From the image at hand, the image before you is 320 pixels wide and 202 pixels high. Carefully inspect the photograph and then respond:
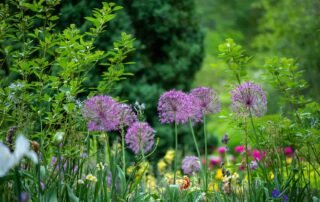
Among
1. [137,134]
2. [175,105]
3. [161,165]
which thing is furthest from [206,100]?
[161,165]

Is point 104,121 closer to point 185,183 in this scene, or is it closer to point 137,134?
point 137,134

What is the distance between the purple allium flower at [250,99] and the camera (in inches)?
104

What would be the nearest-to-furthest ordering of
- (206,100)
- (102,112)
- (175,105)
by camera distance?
1. (102,112)
2. (175,105)
3. (206,100)

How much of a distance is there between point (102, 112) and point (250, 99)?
0.84 m

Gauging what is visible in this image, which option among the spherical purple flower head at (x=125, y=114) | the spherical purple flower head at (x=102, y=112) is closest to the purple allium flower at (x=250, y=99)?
the spherical purple flower head at (x=125, y=114)

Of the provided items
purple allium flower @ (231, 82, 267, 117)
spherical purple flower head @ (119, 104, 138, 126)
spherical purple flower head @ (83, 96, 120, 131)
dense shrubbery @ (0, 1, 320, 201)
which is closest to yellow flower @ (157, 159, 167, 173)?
dense shrubbery @ (0, 1, 320, 201)

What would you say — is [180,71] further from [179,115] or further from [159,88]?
[179,115]

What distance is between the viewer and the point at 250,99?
2.62 metres

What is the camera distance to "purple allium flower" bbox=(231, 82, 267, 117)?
263 centimetres

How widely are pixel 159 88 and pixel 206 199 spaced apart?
3630 mm

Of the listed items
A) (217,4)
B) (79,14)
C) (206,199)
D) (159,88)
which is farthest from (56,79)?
(217,4)

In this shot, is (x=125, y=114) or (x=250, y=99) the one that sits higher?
(x=250, y=99)

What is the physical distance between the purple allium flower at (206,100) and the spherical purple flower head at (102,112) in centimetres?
51

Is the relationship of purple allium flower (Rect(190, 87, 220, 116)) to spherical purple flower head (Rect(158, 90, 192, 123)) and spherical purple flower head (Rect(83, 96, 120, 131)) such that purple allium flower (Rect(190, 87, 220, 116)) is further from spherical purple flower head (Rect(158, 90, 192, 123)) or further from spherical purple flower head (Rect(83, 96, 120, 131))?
spherical purple flower head (Rect(83, 96, 120, 131))
